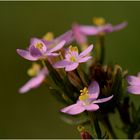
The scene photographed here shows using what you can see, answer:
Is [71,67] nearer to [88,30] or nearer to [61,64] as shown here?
[61,64]

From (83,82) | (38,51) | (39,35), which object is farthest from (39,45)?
(39,35)

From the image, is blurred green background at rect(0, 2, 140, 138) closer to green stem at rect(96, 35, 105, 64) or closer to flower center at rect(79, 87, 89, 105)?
green stem at rect(96, 35, 105, 64)

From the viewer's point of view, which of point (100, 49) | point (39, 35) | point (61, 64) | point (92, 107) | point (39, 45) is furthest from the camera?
point (39, 35)

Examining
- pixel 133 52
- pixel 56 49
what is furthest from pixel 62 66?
pixel 133 52

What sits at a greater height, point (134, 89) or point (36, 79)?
point (134, 89)

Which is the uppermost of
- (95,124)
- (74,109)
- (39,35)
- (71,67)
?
(71,67)

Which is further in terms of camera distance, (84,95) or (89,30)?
(89,30)

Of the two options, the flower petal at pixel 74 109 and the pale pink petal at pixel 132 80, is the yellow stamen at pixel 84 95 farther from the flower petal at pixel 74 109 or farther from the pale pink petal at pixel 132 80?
the pale pink petal at pixel 132 80

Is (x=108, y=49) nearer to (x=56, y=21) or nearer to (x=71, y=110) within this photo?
(x=56, y=21)
